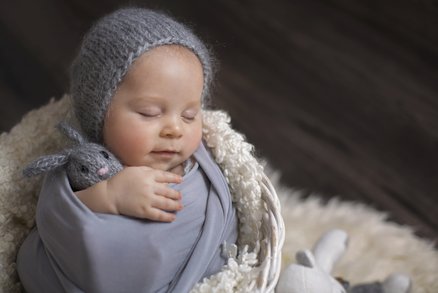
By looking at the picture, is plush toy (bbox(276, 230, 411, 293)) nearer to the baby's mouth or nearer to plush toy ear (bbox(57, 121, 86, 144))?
the baby's mouth

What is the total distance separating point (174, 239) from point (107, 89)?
0.26 meters

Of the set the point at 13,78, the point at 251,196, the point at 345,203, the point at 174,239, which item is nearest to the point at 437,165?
the point at 345,203

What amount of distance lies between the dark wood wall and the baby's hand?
849 mm

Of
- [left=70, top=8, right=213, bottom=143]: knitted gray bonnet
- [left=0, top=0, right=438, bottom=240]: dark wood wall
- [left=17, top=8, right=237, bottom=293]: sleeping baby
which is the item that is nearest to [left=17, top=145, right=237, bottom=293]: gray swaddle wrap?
[left=17, top=8, right=237, bottom=293]: sleeping baby

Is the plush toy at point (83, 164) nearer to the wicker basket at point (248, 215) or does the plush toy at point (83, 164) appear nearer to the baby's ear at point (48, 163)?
the baby's ear at point (48, 163)

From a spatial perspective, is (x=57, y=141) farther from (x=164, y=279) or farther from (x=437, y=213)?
(x=437, y=213)

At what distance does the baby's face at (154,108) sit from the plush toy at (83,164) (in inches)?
1.2

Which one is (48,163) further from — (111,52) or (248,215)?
(248,215)

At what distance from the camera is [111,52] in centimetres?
105

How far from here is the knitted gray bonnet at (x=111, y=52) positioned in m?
1.04

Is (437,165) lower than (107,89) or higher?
lower

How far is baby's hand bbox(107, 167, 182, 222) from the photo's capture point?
1.01 meters

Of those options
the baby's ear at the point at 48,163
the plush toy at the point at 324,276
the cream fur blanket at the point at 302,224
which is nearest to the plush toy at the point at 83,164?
the baby's ear at the point at 48,163

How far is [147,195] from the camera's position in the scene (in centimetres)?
101
